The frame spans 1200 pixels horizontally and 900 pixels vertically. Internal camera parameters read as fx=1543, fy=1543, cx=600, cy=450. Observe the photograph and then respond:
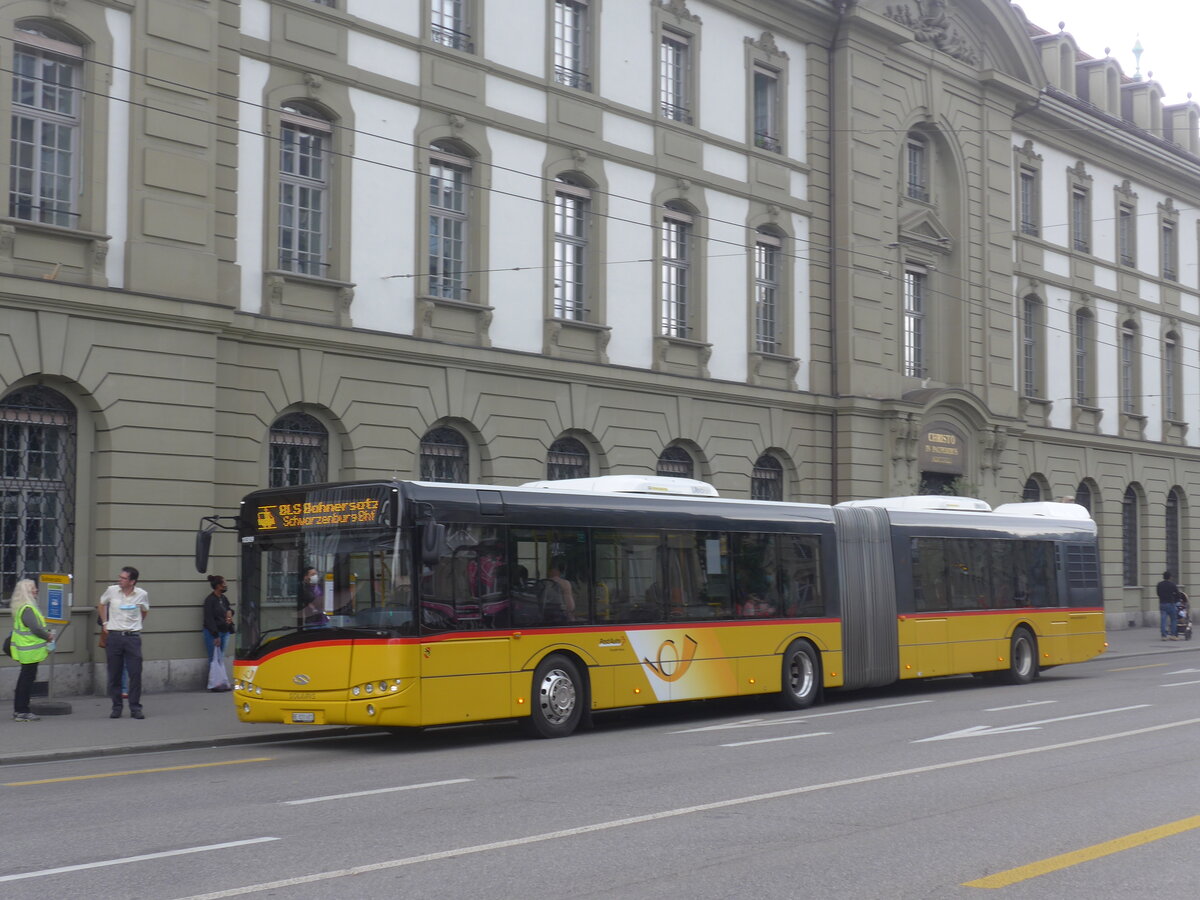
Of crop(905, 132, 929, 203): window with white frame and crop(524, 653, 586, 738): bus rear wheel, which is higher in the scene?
crop(905, 132, 929, 203): window with white frame

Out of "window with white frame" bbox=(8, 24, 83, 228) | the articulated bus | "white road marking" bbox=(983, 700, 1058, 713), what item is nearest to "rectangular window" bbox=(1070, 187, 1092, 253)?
the articulated bus

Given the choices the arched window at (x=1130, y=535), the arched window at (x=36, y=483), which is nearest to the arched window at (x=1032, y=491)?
the arched window at (x=1130, y=535)

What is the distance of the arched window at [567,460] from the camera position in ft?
88.2

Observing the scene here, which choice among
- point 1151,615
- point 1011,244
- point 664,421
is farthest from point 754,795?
point 1151,615

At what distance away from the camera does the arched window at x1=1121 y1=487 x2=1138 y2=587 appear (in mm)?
43688

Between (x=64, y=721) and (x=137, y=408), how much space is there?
4610mm

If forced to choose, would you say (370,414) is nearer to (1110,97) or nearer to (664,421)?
(664,421)

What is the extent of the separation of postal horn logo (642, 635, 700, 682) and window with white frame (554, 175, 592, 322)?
10.1m

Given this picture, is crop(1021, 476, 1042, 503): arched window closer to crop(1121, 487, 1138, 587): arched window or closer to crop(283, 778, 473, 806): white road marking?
crop(1121, 487, 1138, 587): arched window

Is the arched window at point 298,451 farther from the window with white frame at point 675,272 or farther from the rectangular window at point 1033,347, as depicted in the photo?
the rectangular window at point 1033,347

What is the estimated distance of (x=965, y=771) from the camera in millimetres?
12297

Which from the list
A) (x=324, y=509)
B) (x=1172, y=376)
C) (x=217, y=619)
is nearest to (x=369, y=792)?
(x=324, y=509)

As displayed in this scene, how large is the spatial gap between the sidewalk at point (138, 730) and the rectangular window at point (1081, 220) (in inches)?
1165

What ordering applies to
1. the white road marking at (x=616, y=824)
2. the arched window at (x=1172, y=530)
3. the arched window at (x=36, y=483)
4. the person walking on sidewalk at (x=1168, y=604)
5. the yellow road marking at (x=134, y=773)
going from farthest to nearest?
1. the arched window at (x=1172, y=530)
2. the person walking on sidewalk at (x=1168, y=604)
3. the arched window at (x=36, y=483)
4. the yellow road marking at (x=134, y=773)
5. the white road marking at (x=616, y=824)
